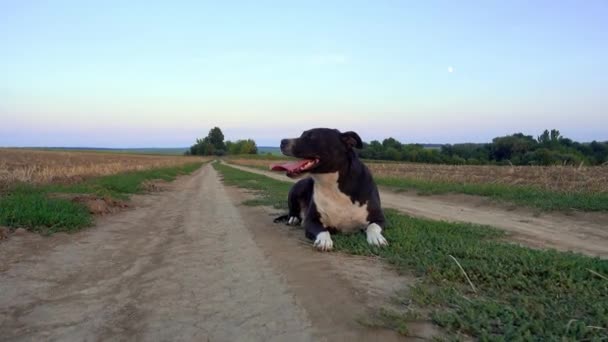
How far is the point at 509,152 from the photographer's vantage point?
1905 inches

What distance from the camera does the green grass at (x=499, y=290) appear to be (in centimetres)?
243

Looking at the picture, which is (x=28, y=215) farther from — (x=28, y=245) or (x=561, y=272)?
(x=561, y=272)

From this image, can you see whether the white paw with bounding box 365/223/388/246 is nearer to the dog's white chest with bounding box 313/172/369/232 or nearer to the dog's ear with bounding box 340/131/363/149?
the dog's white chest with bounding box 313/172/369/232

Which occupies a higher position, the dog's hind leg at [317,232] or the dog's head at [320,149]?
the dog's head at [320,149]

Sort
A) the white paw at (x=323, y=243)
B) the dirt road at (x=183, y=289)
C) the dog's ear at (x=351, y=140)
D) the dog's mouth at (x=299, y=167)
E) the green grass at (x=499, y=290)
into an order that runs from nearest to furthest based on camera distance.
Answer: the green grass at (x=499, y=290) → the dirt road at (x=183, y=289) → the white paw at (x=323, y=243) → the dog's mouth at (x=299, y=167) → the dog's ear at (x=351, y=140)

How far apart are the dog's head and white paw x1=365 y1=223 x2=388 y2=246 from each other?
33.9 inches

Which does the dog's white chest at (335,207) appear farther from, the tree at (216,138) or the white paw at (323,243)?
the tree at (216,138)

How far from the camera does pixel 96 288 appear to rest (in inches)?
135

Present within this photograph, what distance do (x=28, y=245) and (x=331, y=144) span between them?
Result: 148 inches

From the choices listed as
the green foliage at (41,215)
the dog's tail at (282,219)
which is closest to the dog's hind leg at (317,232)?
the dog's tail at (282,219)

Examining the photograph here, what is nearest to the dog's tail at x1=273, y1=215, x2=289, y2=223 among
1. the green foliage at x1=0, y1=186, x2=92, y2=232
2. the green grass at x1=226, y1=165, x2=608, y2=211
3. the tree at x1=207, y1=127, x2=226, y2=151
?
the green foliage at x1=0, y1=186, x2=92, y2=232

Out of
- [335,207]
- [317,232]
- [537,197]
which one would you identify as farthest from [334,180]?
[537,197]

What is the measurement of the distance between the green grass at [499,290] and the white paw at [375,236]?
3.6 inches

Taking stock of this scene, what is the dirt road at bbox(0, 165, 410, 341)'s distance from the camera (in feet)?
8.38
